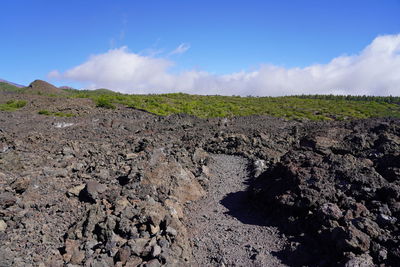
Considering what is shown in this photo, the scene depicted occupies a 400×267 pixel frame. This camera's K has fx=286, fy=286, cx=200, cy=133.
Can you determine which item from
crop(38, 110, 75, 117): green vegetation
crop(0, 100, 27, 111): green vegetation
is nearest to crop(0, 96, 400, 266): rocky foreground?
crop(38, 110, 75, 117): green vegetation

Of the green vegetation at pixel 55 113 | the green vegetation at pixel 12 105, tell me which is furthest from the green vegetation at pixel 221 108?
the green vegetation at pixel 12 105

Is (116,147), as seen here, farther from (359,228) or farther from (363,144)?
(363,144)

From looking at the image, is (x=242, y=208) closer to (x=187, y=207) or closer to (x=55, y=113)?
(x=187, y=207)

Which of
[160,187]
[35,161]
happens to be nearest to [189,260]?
[160,187]

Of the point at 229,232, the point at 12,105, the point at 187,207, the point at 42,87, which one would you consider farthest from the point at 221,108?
the point at 42,87

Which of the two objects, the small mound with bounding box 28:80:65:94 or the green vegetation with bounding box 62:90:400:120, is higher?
the small mound with bounding box 28:80:65:94

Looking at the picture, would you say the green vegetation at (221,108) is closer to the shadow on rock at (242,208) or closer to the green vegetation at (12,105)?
the green vegetation at (12,105)

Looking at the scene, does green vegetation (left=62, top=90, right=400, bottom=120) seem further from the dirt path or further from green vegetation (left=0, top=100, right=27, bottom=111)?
the dirt path

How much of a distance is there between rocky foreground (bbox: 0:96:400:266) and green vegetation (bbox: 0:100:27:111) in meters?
12.8

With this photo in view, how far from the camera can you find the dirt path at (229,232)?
6.92 meters

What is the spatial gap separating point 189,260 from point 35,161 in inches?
300

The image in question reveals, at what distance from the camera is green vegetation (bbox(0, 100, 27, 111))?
23.9 m

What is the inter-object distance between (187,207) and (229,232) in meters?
2.11

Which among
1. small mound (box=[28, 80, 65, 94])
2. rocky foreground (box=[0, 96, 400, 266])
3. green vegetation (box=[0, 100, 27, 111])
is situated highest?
small mound (box=[28, 80, 65, 94])
